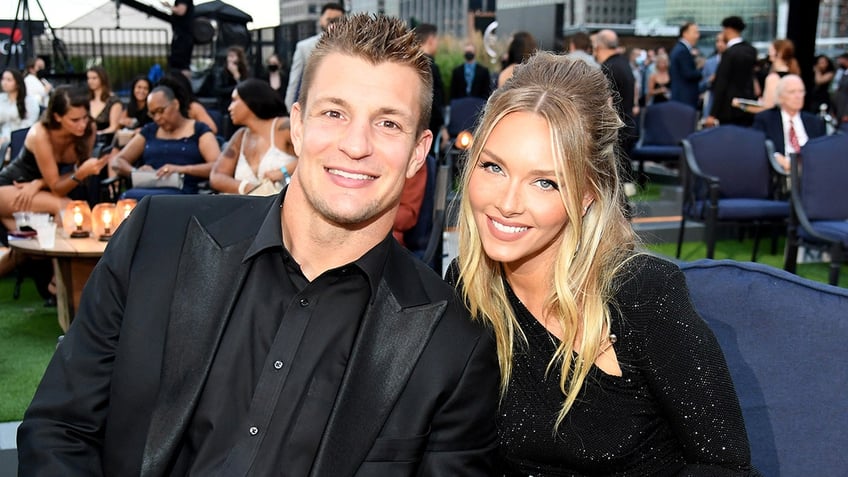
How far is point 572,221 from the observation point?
7.09ft

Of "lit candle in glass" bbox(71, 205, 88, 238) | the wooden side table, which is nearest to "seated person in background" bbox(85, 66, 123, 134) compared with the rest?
"lit candle in glass" bbox(71, 205, 88, 238)

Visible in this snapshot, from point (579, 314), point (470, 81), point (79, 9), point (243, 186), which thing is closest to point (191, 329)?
point (579, 314)

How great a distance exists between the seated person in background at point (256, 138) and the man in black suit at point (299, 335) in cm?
394

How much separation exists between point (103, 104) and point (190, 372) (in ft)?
31.5

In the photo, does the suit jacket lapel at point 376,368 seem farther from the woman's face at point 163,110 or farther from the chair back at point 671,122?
the chair back at point 671,122

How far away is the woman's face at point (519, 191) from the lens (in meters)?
2.10

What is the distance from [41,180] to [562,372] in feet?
17.2

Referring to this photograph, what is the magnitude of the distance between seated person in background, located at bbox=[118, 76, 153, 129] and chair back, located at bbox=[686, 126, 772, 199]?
594 centimetres

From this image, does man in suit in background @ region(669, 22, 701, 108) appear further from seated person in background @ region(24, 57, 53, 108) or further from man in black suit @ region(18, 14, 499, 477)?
man in black suit @ region(18, 14, 499, 477)

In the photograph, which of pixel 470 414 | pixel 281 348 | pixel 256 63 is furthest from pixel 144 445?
pixel 256 63

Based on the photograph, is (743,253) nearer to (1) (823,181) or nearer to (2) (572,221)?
(1) (823,181)

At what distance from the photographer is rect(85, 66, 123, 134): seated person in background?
10336 mm

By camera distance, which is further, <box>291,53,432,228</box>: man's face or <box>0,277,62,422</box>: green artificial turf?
<box>0,277,62,422</box>: green artificial turf

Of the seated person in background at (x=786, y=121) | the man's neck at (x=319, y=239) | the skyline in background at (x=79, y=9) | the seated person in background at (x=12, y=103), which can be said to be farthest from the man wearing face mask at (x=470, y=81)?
the man's neck at (x=319, y=239)
